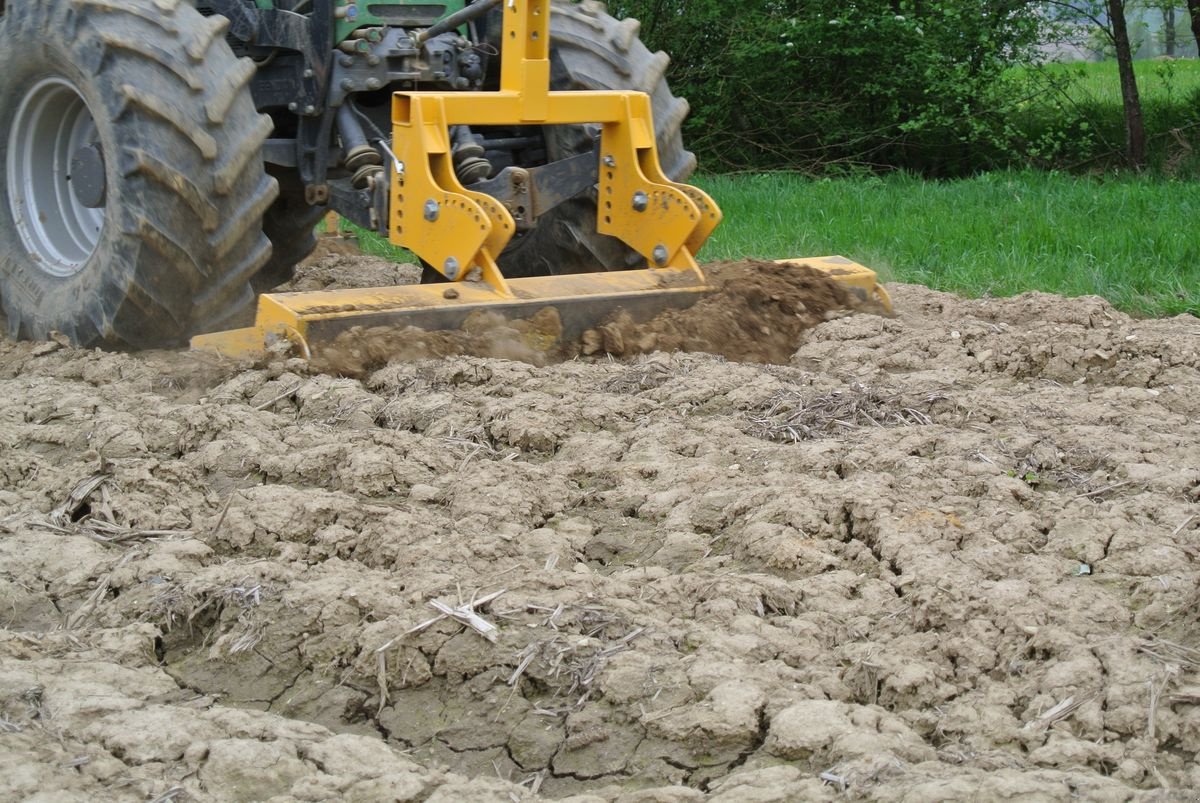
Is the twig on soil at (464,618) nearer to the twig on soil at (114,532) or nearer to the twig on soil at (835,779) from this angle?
the twig on soil at (835,779)

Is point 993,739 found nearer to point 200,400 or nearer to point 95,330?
point 200,400

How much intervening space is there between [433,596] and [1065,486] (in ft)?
5.53

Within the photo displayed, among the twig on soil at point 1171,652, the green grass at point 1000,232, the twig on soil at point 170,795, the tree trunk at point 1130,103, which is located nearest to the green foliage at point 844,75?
the tree trunk at point 1130,103

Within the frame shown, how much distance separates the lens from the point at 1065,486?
373 centimetres

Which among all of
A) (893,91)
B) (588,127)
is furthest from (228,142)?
(893,91)

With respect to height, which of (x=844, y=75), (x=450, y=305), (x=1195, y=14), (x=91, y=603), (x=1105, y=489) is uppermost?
(x=1195, y=14)

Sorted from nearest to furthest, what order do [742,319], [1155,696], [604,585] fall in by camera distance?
1. [1155,696]
2. [604,585]
3. [742,319]

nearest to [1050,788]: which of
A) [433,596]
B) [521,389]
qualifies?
[433,596]

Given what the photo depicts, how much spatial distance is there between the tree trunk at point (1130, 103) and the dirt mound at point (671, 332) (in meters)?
8.22

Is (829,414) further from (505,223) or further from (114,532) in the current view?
(114,532)

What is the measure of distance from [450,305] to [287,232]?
1946mm

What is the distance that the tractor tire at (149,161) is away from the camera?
16.6 feet

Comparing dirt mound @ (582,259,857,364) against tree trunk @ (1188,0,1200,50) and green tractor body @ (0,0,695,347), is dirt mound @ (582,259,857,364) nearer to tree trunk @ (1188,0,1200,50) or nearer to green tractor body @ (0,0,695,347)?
green tractor body @ (0,0,695,347)

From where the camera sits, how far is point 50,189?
19.6 ft
